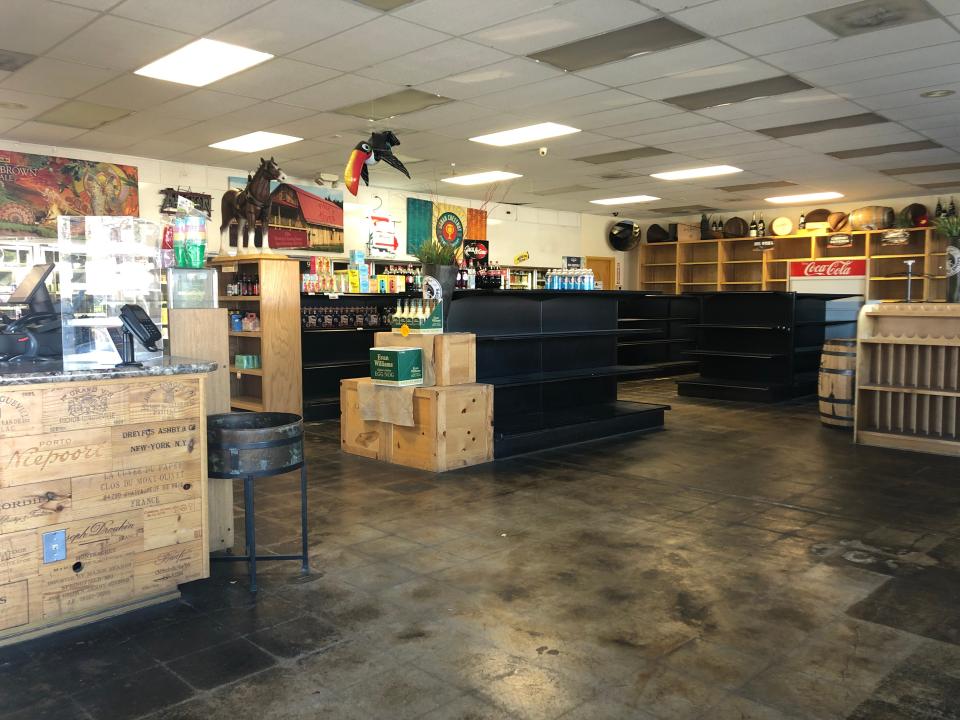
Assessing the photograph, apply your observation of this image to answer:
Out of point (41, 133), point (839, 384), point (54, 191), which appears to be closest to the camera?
point (41, 133)

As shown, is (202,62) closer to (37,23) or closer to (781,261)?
(37,23)

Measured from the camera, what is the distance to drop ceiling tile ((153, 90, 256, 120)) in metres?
6.20

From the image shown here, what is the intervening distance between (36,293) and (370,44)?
2.79 meters

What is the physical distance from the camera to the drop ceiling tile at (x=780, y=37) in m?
4.74

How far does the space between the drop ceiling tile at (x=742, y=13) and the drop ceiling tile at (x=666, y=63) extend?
314 mm

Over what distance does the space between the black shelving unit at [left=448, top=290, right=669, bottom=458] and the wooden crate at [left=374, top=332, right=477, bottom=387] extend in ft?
1.38

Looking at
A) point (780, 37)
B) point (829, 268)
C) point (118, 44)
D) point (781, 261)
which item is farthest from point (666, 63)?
point (781, 261)

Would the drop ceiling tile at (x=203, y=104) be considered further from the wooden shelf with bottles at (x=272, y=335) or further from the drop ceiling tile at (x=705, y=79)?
the drop ceiling tile at (x=705, y=79)

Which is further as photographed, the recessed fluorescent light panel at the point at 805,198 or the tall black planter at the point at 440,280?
the recessed fluorescent light panel at the point at 805,198

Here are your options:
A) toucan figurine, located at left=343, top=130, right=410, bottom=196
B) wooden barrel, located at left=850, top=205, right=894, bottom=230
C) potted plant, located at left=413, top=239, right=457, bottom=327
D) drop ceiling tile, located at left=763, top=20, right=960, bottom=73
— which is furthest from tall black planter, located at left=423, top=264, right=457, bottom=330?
wooden barrel, located at left=850, top=205, right=894, bottom=230

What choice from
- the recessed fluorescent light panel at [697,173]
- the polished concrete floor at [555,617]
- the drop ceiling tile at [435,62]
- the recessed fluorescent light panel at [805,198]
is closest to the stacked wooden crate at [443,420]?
the polished concrete floor at [555,617]

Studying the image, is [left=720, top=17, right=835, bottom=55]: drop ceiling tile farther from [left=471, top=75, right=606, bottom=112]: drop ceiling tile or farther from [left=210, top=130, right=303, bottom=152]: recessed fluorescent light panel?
[left=210, top=130, right=303, bottom=152]: recessed fluorescent light panel

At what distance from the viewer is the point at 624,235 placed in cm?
1478

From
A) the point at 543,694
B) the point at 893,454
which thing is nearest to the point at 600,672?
the point at 543,694
